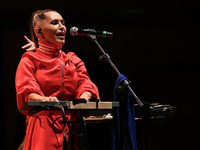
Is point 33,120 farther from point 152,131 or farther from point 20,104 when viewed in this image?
point 152,131

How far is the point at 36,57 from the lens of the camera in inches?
74.5

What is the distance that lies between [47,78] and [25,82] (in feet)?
0.45

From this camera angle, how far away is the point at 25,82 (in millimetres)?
1757

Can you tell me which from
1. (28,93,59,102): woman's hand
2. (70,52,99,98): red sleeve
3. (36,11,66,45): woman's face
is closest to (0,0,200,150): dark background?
(70,52,99,98): red sleeve

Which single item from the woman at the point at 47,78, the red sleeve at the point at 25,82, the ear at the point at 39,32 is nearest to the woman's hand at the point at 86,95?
the woman at the point at 47,78

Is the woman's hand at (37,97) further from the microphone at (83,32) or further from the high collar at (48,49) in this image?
the microphone at (83,32)

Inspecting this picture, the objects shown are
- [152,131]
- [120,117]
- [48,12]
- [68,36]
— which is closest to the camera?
[120,117]

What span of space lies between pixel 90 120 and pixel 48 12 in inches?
28.8

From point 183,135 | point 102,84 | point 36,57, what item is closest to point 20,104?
point 36,57

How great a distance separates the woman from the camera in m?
1.74

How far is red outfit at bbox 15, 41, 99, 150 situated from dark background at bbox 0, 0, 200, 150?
1.01 m

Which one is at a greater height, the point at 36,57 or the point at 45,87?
the point at 36,57

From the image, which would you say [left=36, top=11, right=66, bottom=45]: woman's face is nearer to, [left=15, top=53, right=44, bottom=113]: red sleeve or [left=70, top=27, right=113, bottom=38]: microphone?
[left=70, top=27, right=113, bottom=38]: microphone

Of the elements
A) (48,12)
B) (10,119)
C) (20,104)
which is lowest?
(10,119)
